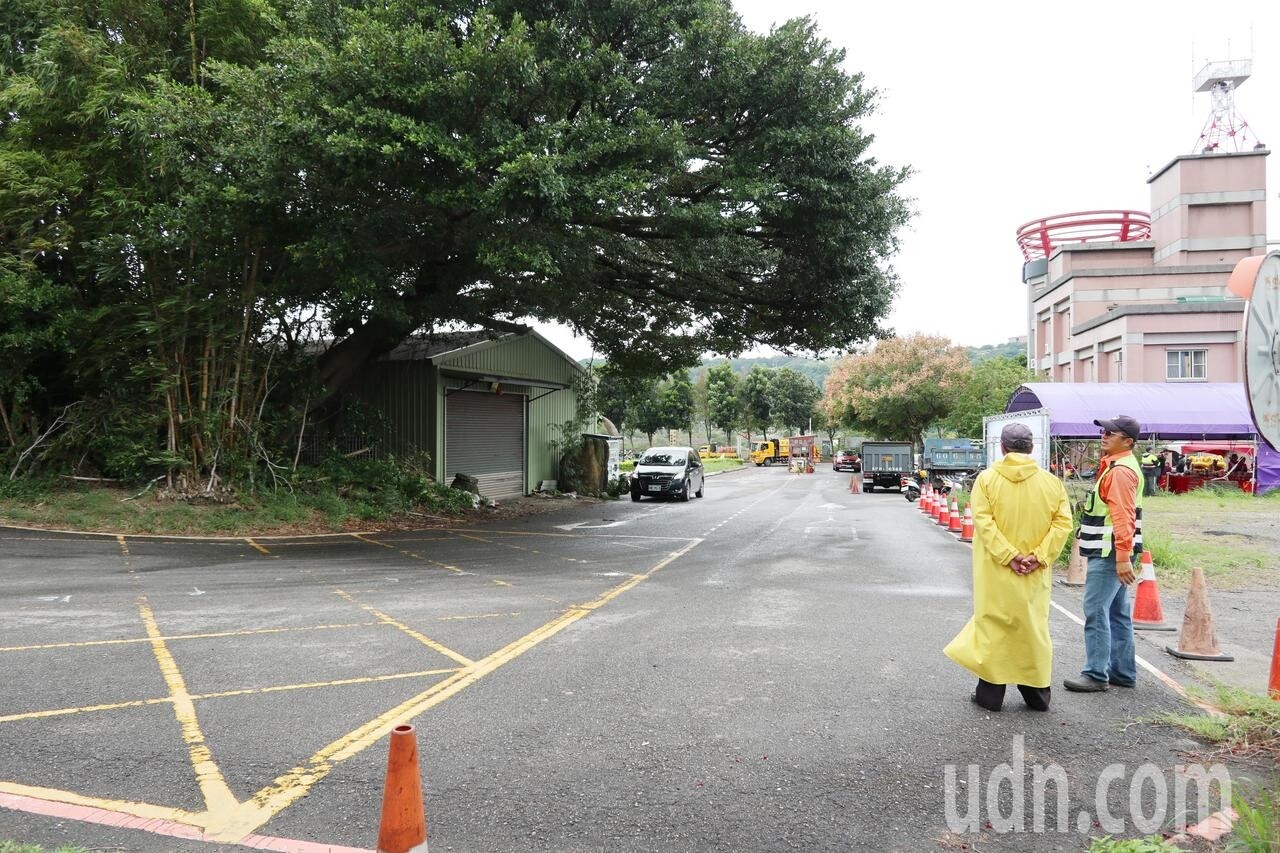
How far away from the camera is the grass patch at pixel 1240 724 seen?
14.4 feet

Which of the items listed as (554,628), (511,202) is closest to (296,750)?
(554,628)

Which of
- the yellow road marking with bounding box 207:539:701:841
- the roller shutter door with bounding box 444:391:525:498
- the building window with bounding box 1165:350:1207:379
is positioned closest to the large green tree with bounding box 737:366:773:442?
the building window with bounding box 1165:350:1207:379

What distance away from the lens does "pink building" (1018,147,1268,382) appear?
3422cm

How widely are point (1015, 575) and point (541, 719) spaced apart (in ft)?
9.91

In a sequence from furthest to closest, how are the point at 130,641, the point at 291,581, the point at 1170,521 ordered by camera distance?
the point at 1170,521 < the point at 291,581 < the point at 130,641

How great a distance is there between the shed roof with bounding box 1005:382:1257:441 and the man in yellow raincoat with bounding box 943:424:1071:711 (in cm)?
2414

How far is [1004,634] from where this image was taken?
16.3 feet

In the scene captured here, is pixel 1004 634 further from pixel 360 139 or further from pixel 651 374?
pixel 651 374

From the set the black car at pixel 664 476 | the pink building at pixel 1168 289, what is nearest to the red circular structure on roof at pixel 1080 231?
the pink building at pixel 1168 289

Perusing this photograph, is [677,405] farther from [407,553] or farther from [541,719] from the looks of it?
[541,719]

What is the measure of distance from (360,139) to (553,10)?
3.71m

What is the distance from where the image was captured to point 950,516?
645 inches

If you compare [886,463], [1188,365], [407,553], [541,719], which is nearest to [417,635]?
[541,719]

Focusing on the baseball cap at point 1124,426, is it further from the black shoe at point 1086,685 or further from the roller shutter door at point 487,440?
the roller shutter door at point 487,440
